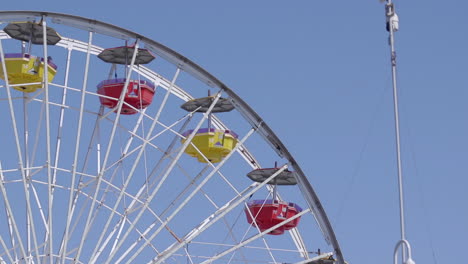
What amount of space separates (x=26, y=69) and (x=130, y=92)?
3.12 meters

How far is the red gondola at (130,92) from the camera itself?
30719mm

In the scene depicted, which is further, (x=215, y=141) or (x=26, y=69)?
(x=215, y=141)

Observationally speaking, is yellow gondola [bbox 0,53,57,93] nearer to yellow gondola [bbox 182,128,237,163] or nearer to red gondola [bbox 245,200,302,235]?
yellow gondola [bbox 182,128,237,163]

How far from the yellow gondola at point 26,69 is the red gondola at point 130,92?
79.6 inches

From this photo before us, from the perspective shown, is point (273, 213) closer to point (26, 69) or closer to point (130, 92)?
point (130, 92)

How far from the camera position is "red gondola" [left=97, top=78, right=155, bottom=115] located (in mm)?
30719

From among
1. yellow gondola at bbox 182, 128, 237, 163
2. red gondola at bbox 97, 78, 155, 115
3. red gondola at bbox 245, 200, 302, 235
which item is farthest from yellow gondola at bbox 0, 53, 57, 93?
red gondola at bbox 245, 200, 302, 235

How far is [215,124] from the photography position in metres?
33.4

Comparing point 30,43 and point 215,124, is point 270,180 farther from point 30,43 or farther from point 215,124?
point 30,43

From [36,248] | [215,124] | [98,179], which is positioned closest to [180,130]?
[215,124]

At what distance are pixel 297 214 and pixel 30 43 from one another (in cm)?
912

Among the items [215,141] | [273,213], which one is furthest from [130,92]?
[273,213]

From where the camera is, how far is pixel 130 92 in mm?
30844

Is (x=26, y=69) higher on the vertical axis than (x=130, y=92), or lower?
higher
